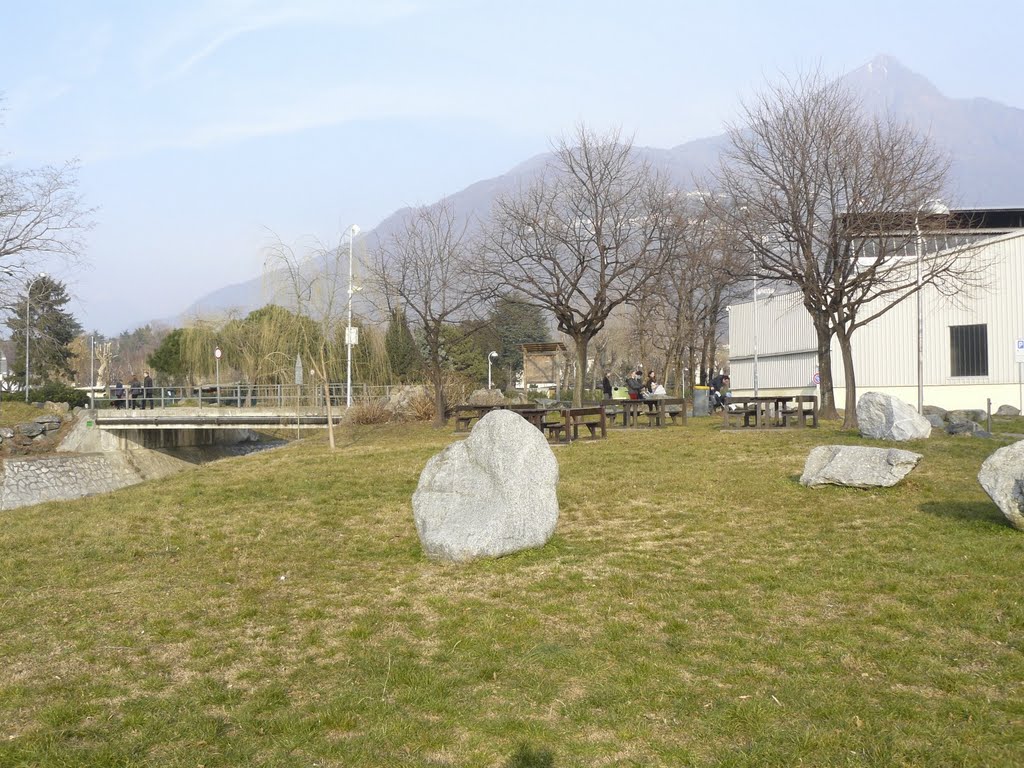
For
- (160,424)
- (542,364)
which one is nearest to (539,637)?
(160,424)

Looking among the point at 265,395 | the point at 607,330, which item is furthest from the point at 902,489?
the point at 607,330

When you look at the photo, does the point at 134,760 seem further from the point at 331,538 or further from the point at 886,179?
the point at 886,179

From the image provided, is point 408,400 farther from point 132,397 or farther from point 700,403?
point 132,397

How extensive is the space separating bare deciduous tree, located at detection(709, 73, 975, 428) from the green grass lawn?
12395mm

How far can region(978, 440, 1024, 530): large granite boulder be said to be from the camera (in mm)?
9047

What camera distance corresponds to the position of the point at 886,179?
23.4 meters

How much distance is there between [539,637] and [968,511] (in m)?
6.41

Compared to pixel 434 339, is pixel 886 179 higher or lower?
higher

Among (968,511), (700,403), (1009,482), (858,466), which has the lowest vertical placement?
(968,511)

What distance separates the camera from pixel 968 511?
34.1ft

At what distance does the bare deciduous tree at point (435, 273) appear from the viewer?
102 ft

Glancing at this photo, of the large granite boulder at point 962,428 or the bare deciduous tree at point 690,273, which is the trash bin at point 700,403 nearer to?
the bare deciduous tree at point 690,273

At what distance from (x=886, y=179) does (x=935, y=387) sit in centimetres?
1291

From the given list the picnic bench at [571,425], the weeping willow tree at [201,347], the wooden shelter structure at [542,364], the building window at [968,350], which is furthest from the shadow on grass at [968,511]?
the wooden shelter structure at [542,364]
